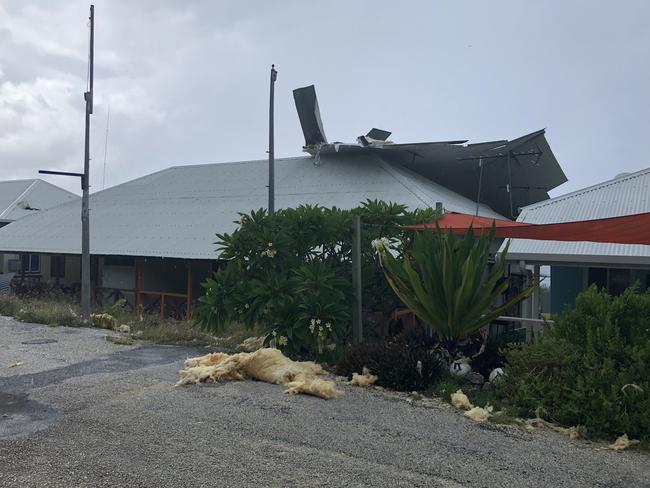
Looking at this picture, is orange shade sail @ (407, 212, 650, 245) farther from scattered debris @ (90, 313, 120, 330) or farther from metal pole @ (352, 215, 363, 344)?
scattered debris @ (90, 313, 120, 330)

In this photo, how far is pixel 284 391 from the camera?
23.7ft

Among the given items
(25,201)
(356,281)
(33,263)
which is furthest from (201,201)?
(25,201)

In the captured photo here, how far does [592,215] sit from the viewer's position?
1091cm

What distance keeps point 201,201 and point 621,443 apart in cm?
1780

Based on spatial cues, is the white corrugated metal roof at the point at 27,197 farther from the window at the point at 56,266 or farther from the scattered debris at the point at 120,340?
the scattered debris at the point at 120,340

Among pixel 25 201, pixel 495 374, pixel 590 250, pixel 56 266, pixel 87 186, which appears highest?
pixel 25 201

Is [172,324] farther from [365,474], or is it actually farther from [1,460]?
[365,474]

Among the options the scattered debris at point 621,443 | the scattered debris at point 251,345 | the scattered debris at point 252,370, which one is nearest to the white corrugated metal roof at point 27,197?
the scattered debris at point 251,345

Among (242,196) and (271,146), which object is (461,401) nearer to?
(271,146)

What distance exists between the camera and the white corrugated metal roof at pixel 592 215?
371 inches

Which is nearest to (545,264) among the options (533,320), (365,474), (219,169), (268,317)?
(533,320)

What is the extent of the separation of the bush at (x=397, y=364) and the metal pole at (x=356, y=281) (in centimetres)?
87

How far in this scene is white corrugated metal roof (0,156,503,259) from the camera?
58.0 ft

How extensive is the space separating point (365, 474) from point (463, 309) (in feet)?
12.6
